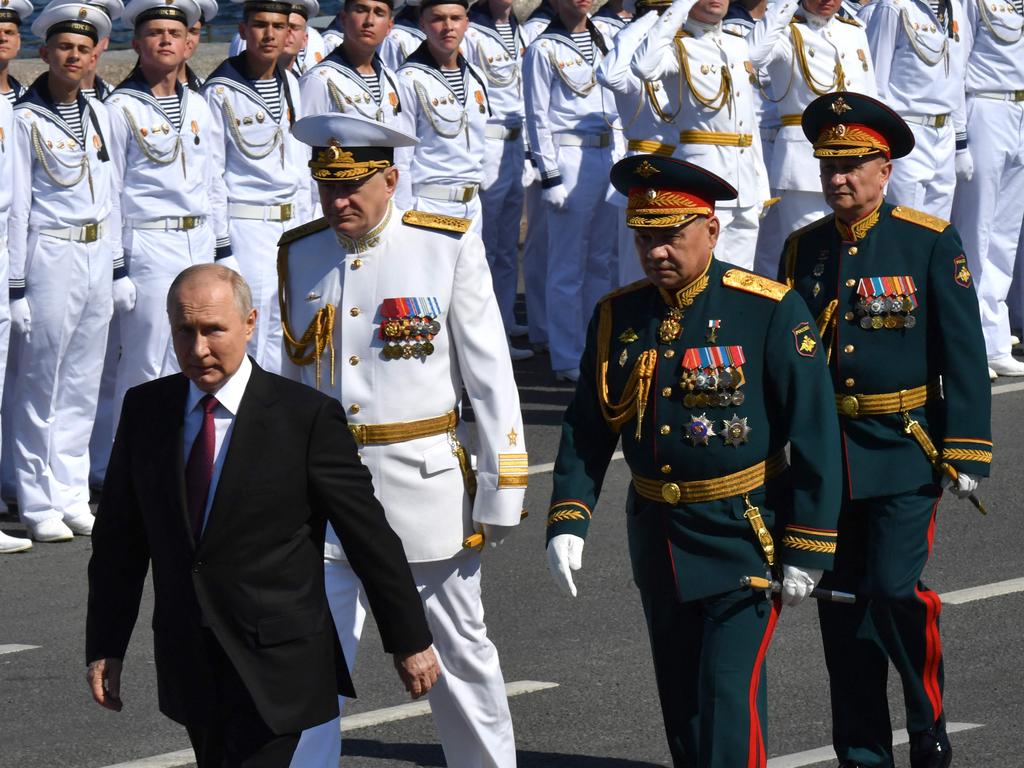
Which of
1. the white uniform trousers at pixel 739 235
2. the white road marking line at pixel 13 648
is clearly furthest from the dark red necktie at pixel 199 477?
the white uniform trousers at pixel 739 235

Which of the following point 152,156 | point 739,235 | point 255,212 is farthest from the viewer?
point 739,235

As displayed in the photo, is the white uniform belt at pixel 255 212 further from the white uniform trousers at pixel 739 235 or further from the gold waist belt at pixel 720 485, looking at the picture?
the gold waist belt at pixel 720 485

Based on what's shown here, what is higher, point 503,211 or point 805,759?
point 503,211

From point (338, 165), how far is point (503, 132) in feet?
24.8

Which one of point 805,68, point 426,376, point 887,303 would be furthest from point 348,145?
point 805,68

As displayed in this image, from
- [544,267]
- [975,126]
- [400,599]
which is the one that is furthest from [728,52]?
[400,599]

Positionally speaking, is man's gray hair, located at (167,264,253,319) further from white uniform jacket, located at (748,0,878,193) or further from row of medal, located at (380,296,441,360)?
white uniform jacket, located at (748,0,878,193)

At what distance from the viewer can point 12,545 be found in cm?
934

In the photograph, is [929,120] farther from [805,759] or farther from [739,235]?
[805,759]

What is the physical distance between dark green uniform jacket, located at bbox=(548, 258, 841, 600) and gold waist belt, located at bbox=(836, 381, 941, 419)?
33.1 inches

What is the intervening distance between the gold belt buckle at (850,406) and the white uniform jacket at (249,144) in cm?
503

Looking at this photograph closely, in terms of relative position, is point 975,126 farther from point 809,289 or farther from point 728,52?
point 809,289

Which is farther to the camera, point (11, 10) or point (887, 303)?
point (11, 10)

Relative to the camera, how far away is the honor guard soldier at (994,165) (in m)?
12.7
